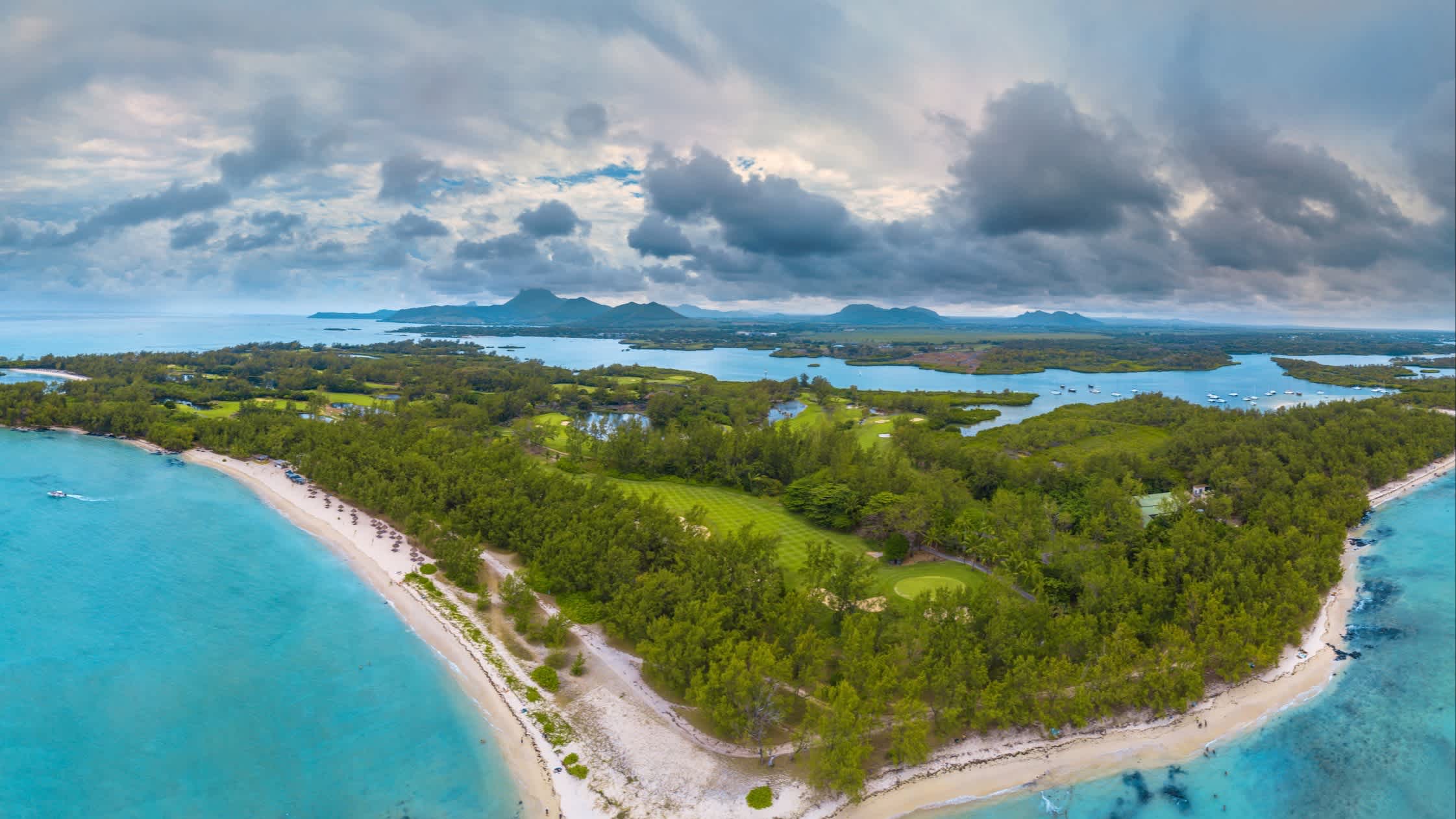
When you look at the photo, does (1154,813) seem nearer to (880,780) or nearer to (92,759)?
(880,780)

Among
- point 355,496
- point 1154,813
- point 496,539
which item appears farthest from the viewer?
point 355,496

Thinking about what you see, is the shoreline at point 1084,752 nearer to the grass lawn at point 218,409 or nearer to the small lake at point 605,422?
the small lake at point 605,422

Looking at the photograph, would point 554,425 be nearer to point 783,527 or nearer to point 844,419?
point 844,419

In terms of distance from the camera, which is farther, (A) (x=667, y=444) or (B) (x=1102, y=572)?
(A) (x=667, y=444)

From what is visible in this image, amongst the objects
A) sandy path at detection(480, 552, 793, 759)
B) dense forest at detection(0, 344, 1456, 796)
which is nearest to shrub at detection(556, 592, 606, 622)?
sandy path at detection(480, 552, 793, 759)

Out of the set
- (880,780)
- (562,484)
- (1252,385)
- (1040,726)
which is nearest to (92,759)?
(562,484)

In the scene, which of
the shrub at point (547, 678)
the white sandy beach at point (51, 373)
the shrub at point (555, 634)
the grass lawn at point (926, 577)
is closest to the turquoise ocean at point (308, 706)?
the shrub at point (547, 678)

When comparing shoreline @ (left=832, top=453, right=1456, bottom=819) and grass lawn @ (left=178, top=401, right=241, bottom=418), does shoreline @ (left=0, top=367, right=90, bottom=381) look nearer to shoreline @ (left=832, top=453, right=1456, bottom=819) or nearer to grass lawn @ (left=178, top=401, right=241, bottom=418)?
grass lawn @ (left=178, top=401, right=241, bottom=418)
